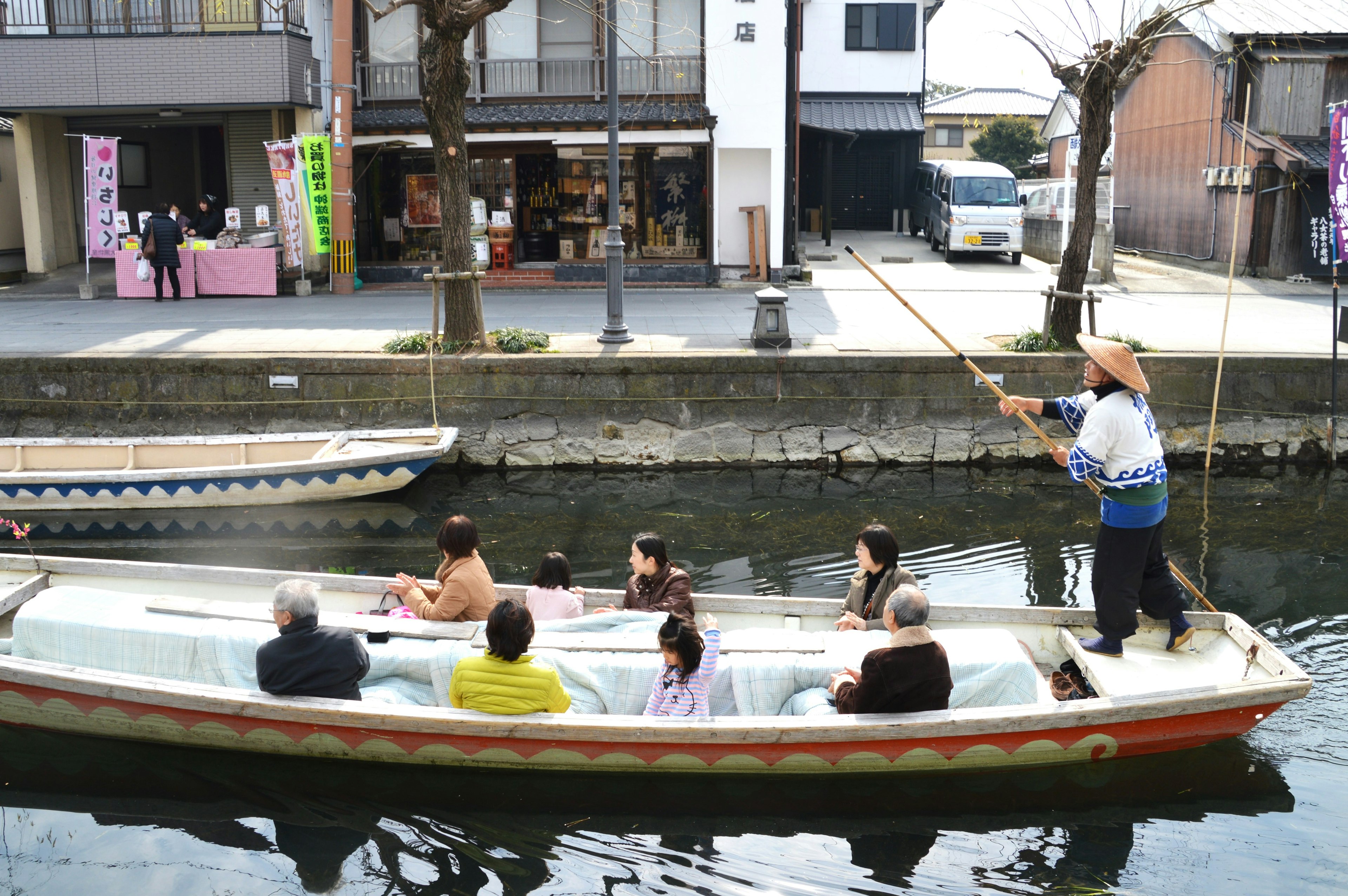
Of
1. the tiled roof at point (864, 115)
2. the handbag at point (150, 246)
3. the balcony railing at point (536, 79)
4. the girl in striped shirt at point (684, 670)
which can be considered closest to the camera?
the girl in striped shirt at point (684, 670)

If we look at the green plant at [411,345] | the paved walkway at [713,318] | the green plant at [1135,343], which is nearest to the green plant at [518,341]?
the paved walkway at [713,318]

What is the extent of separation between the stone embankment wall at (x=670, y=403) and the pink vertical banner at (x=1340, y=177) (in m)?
1.42

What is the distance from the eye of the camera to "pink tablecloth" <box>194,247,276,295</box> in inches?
719

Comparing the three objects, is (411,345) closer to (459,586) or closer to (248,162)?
(459,586)

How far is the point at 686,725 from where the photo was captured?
547cm

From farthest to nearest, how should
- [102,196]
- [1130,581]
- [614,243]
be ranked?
[102,196]
[614,243]
[1130,581]

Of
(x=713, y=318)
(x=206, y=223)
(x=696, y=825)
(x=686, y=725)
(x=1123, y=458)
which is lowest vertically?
(x=696, y=825)

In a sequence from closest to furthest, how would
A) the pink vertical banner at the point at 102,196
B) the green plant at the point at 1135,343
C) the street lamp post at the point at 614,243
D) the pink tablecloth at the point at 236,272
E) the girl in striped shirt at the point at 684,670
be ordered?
the girl in striped shirt at the point at 684,670
the green plant at the point at 1135,343
the street lamp post at the point at 614,243
the pink vertical banner at the point at 102,196
the pink tablecloth at the point at 236,272

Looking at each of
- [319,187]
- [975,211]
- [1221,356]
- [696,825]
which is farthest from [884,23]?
[696,825]

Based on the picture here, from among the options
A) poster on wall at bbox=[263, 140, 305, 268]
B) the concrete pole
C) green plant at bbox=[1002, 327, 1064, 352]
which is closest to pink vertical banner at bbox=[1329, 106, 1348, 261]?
green plant at bbox=[1002, 327, 1064, 352]

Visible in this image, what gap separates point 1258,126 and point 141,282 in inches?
810

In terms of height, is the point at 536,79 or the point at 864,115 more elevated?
the point at 864,115

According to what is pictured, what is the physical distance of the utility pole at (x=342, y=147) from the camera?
1742 cm

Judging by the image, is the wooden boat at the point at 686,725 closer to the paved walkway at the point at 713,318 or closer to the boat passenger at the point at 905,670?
the boat passenger at the point at 905,670
